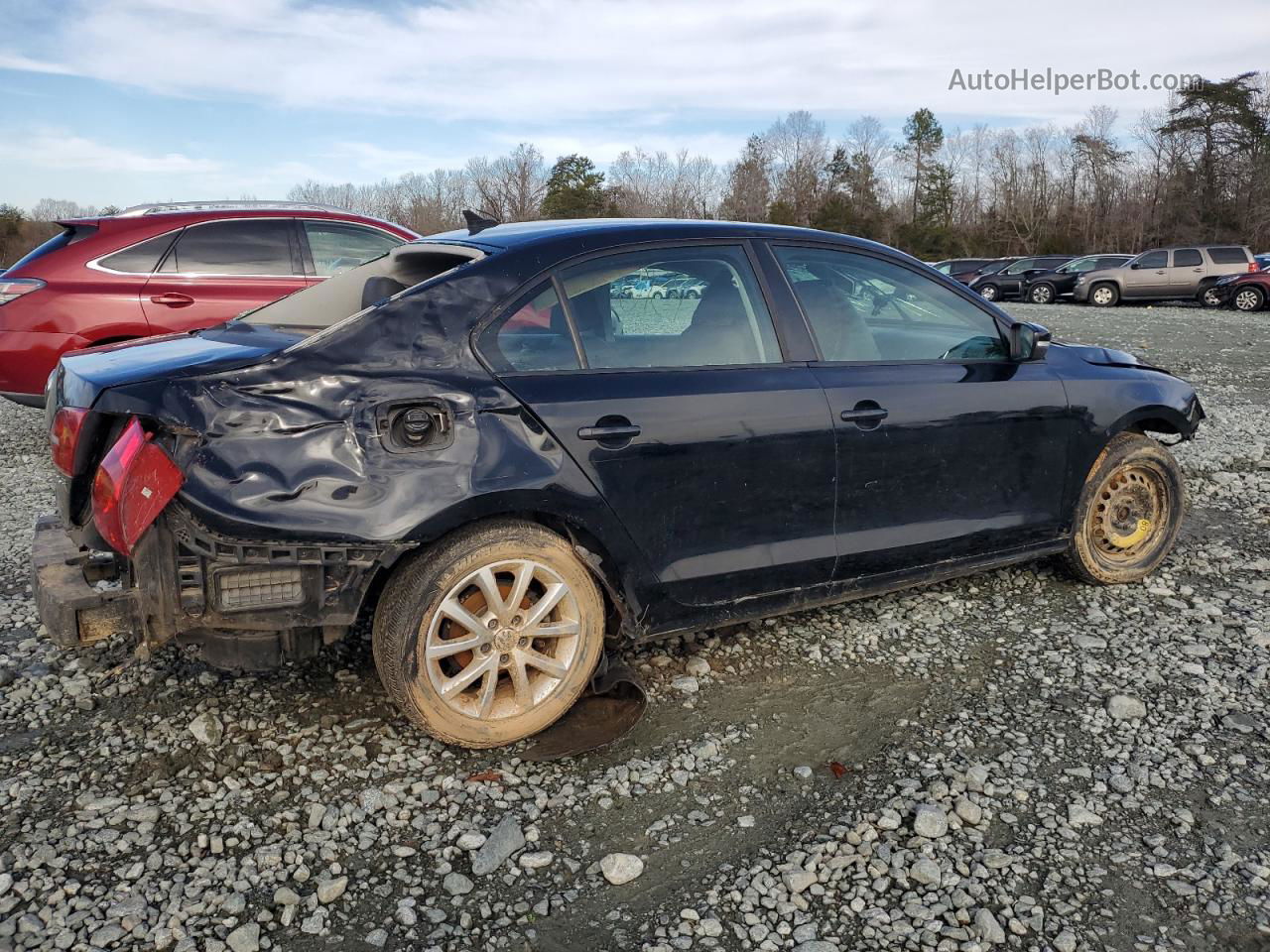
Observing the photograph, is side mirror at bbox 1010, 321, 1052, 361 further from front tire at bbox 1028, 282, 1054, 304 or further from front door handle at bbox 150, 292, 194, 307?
front tire at bbox 1028, 282, 1054, 304

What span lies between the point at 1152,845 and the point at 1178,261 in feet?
89.7

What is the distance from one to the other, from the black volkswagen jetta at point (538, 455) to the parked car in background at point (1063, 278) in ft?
90.1

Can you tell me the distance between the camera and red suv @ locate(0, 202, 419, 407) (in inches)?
253

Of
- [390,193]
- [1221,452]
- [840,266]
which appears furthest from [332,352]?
[390,193]

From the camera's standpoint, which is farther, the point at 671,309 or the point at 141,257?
the point at 141,257

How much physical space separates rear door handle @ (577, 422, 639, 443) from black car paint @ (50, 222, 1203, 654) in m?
0.03

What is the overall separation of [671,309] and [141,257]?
16.4 feet

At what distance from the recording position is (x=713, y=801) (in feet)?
9.08

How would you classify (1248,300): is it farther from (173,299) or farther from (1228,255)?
(173,299)

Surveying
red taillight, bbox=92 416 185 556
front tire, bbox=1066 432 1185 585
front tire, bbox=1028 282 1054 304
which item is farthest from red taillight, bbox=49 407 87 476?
front tire, bbox=1028 282 1054 304

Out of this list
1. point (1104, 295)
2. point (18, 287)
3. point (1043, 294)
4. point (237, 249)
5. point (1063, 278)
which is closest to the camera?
point (18, 287)

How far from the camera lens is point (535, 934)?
89.0 inches

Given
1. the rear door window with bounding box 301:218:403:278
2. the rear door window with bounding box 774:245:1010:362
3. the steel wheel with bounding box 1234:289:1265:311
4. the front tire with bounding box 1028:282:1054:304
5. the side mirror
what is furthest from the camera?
the front tire with bounding box 1028:282:1054:304

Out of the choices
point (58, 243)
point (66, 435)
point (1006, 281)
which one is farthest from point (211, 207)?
point (1006, 281)
